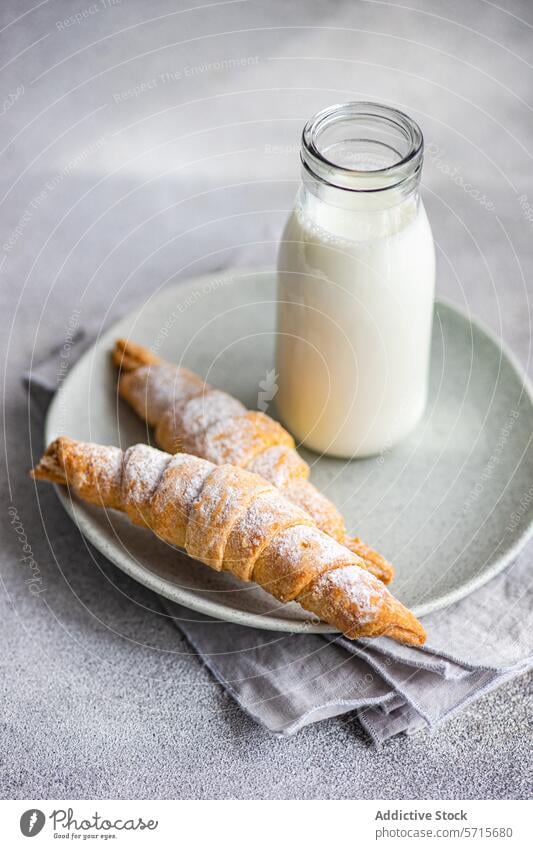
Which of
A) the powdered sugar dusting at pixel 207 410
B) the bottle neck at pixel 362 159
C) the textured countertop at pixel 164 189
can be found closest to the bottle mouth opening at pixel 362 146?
the bottle neck at pixel 362 159

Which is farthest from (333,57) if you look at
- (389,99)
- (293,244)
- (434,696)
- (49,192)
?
(434,696)

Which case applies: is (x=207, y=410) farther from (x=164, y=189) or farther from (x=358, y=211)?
(x=164, y=189)

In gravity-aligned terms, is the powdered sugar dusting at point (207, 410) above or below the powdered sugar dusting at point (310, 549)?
above

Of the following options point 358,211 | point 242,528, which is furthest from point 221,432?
point 358,211

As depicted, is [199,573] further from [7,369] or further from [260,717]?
[7,369]

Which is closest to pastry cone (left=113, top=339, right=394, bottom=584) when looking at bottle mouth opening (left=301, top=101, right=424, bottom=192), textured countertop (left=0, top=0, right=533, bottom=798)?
textured countertop (left=0, top=0, right=533, bottom=798)

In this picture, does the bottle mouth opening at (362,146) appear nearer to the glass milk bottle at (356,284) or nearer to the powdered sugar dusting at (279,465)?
the glass milk bottle at (356,284)

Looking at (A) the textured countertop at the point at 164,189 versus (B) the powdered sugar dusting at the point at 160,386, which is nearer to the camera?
(A) the textured countertop at the point at 164,189

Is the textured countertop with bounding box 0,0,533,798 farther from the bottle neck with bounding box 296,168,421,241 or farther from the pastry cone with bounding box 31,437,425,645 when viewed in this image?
the bottle neck with bounding box 296,168,421,241
